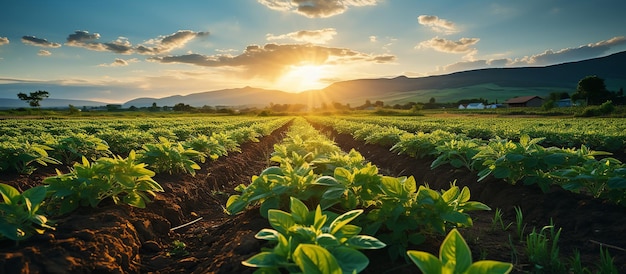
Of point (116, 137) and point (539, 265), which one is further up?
point (116, 137)

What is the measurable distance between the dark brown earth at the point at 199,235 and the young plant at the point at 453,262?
3.05ft

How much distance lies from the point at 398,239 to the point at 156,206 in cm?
311

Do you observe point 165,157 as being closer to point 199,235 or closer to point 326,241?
point 199,235

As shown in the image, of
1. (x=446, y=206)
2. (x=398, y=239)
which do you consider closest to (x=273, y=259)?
(x=398, y=239)

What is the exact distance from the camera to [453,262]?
4.92ft

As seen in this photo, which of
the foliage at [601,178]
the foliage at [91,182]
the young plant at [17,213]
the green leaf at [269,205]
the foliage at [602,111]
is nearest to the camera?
the young plant at [17,213]

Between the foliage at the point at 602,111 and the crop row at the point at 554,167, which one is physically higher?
the crop row at the point at 554,167

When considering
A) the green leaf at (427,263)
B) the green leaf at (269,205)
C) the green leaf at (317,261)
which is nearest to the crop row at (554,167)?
the green leaf at (269,205)

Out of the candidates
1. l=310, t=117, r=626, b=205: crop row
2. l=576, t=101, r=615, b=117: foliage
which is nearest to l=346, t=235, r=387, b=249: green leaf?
l=310, t=117, r=626, b=205: crop row

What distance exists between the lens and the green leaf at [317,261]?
4.62 ft

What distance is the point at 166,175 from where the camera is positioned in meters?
5.67

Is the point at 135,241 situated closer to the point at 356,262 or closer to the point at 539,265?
the point at 356,262

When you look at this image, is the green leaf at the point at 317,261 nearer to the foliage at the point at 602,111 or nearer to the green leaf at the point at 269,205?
the green leaf at the point at 269,205

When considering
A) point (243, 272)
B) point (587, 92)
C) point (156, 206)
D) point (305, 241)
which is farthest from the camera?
point (587, 92)
